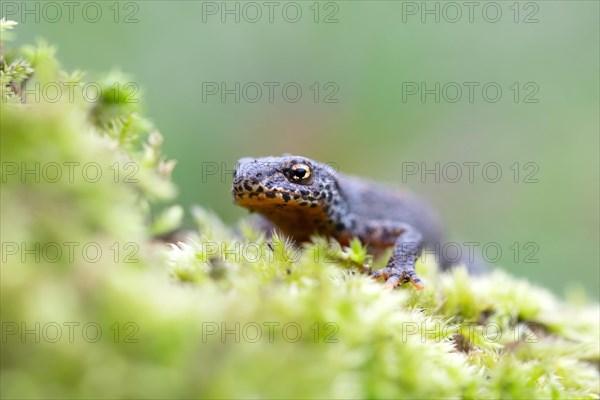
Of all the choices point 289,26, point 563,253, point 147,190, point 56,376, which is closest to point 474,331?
point 147,190

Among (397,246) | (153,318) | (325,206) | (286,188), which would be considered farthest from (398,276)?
(153,318)

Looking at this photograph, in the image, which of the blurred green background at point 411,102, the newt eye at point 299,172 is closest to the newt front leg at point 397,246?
the newt eye at point 299,172

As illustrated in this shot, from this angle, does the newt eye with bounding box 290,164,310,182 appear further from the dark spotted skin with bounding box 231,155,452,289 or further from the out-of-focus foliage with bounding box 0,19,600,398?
the out-of-focus foliage with bounding box 0,19,600,398

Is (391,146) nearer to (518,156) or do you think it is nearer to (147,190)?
(518,156)

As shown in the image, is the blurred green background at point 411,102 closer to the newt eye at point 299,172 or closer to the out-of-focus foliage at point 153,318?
the newt eye at point 299,172

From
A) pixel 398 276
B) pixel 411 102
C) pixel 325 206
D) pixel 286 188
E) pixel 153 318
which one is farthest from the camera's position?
pixel 411 102

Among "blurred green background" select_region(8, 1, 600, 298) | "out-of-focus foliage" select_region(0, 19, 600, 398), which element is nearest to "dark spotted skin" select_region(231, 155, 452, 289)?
"out-of-focus foliage" select_region(0, 19, 600, 398)

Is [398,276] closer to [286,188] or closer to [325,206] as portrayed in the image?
[286,188]

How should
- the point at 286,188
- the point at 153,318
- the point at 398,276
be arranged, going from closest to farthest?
the point at 153,318
the point at 398,276
the point at 286,188
